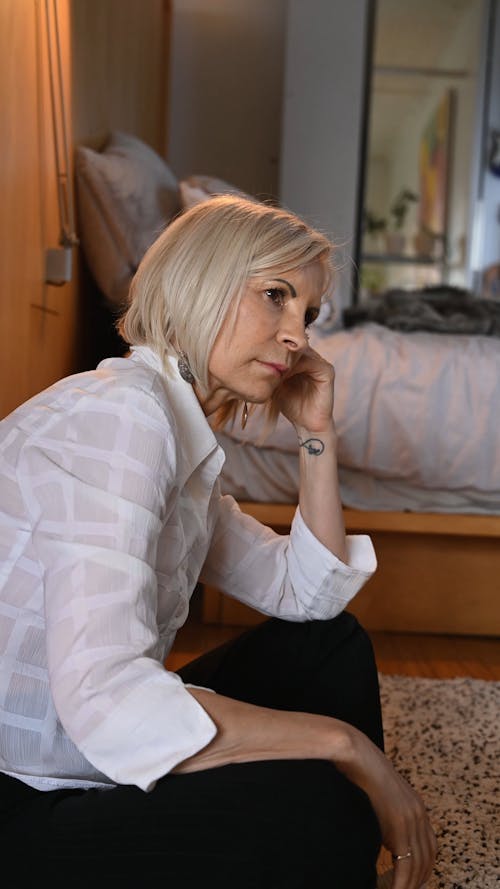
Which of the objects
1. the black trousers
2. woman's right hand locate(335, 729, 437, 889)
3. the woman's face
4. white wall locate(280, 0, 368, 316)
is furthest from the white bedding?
white wall locate(280, 0, 368, 316)

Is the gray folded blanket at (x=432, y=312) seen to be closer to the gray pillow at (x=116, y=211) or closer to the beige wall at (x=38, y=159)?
the gray pillow at (x=116, y=211)

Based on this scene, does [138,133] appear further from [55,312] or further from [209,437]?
[209,437]

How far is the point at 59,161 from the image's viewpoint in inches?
87.2

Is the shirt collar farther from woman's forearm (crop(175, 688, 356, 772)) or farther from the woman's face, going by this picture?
woman's forearm (crop(175, 688, 356, 772))

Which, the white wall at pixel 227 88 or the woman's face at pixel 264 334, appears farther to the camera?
the white wall at pixel 227 88

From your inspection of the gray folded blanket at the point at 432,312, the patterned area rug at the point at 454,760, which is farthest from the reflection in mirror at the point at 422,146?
the patterned area rug at the point at 454,760

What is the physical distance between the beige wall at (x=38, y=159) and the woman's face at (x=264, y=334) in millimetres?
584

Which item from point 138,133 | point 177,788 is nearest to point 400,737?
point 177,788

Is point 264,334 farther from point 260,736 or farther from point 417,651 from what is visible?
point 417,651

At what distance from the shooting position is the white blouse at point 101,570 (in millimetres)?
859

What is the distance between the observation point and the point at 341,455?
7.89ft

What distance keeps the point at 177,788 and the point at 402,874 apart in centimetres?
31

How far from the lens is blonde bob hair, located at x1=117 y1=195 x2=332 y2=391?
1.09m

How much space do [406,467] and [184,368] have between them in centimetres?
135
